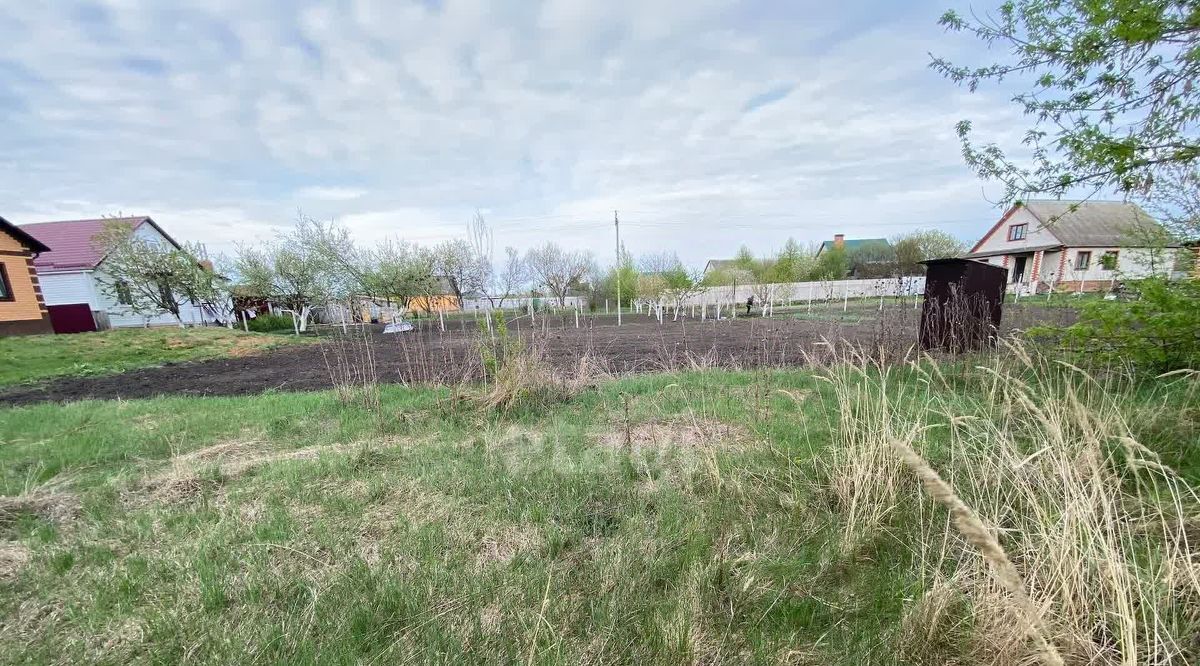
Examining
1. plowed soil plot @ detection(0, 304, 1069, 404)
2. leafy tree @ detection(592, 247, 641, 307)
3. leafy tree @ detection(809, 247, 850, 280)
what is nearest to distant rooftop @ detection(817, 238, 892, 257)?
leafy tree @ detection(809, 247, 850, 280)

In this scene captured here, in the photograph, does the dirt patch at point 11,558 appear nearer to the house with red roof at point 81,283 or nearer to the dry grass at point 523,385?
the dry grass at point 523,385

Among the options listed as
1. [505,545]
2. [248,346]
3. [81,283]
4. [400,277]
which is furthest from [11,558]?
[81,283]

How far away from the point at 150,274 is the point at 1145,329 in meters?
28.8

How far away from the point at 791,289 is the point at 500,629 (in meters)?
28.7

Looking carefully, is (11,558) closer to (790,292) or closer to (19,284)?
(19,284)

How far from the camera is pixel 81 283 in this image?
22141 millimetres

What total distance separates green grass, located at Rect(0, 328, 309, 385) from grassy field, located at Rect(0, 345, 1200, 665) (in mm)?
9325

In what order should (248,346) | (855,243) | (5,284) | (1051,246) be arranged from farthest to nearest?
(855,243) < (1051,246) < (5,284) < (248,346)

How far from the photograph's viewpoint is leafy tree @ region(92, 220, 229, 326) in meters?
18.4

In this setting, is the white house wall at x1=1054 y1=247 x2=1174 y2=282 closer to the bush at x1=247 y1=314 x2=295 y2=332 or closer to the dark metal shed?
the dark metal shed

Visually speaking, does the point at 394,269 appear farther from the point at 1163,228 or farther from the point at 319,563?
the point at 1163,228

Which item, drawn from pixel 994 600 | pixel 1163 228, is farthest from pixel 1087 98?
pixel 994 600

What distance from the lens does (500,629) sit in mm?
1676

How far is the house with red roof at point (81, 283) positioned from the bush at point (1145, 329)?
3113 centimetres
